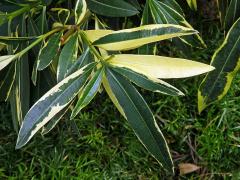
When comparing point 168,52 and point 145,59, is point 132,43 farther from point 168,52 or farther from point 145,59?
point 168,52

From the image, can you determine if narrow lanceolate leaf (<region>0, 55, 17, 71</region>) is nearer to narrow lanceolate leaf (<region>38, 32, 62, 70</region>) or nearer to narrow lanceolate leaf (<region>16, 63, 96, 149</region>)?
narrow lanceolate leaf (<region>38, 32, 62, 70</region>)

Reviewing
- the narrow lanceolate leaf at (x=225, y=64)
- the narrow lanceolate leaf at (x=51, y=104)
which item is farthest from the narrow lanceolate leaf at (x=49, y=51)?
the narrow lanceolate leaf at (x=225, y=64)

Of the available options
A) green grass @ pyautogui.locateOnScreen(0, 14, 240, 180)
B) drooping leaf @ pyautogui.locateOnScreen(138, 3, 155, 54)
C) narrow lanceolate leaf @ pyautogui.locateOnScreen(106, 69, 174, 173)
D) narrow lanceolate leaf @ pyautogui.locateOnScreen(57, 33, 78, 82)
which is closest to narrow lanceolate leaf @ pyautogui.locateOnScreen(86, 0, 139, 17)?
drooping leaf @ pyautogui.locateOnScreen(138, 3, 155, 54)

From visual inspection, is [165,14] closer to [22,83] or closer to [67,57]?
[67,57]

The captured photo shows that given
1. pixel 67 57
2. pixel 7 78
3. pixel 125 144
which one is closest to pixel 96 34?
pixel 67 57

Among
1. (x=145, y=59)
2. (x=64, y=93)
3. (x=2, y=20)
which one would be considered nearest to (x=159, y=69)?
(x=145, y=59)

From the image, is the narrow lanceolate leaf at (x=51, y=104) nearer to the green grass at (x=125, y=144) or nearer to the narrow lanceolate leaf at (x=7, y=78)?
the narrow lanceolate leaf at (x=7, y=78)
